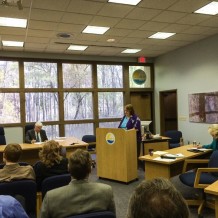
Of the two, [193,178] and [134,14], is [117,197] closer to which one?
[193,178]

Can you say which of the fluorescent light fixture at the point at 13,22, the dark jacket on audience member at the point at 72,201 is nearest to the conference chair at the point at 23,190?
the dark jacket on audience member at the point at 72,201

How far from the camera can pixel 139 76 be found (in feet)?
29.0

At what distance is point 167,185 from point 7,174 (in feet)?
7.21

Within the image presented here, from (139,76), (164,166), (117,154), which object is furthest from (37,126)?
(139,76)

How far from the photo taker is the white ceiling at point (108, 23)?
14.0 feet

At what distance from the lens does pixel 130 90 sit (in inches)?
340

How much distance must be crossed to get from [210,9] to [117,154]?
317 centimetres

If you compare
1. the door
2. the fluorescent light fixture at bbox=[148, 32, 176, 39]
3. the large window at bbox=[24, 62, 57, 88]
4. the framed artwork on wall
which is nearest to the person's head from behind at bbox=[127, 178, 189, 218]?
the fluorescent light fixture at bbox=[148, 32, 176, 39]

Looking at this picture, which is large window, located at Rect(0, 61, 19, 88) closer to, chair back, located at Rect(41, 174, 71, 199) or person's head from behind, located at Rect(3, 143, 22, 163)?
person's head from behind, located at Rect(3, 143, 22, 163)

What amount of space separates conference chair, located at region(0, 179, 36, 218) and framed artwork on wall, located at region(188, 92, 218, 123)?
201 inches

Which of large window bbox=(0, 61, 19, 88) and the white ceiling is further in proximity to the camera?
large window bbox=(0, 61, 19, 88)

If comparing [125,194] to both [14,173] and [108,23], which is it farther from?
[108,23]

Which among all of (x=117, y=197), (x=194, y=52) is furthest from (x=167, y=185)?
A: (x=194, y=52)

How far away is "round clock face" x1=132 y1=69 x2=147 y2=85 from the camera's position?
346 inches
